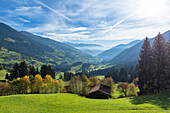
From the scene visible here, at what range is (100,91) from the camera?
5584cm

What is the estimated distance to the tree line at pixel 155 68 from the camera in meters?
39.5

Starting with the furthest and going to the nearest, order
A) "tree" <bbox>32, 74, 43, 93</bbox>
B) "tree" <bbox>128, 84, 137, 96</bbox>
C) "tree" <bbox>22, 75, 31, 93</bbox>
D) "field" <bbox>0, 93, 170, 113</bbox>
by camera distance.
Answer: "tree" <bbox>128, 84, 137, 96</bbox>, "tree" <bbox>32, 74, 43, 93</bbox>, "tree" <bbox>22, 75, 31, 93</bbox>, "field" <bbox>0, 93, 170, 113</bbox>

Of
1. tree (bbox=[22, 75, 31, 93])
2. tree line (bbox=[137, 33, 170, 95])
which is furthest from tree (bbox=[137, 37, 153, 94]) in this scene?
tree (bbox=[22, 75, 31, 93])

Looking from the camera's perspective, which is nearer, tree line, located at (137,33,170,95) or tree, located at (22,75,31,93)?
tree line, located at (137,33,170,95)

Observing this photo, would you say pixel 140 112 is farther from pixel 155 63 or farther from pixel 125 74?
pixel 125 74

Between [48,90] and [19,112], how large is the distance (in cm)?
3765

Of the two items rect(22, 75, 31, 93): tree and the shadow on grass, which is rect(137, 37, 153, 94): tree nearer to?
the shadow on grass

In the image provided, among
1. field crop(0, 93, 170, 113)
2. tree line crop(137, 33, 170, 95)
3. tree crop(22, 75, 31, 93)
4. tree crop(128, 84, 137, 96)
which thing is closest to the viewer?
field crop(0, 93, 170, 113)

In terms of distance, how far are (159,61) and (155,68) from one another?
10.4ft

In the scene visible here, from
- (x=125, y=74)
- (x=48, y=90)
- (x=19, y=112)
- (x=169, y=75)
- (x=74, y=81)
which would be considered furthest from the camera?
(x=125, y=74)

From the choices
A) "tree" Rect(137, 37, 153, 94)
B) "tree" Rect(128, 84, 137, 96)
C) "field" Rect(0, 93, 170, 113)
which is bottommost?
"tree" Rect(128, 84, 137, 96)

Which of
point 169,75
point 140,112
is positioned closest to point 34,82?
point 140,112

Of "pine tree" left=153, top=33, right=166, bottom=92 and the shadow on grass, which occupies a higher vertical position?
"pine tree" left=153, top=33, right=166, bottom=92

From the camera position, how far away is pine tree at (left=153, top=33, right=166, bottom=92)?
39875 mm
